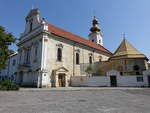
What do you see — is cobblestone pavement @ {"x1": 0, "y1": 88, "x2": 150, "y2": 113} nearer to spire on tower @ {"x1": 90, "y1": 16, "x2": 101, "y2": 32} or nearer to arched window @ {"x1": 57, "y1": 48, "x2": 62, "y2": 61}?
arched window @ {"x1": 57, "y1": 48, "x2": 62, "y2": 61}

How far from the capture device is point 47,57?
2302 cm

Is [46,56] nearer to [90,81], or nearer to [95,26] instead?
[90,81]

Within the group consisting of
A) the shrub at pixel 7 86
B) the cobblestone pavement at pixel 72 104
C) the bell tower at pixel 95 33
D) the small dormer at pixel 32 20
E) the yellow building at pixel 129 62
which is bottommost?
the cobblestone pavement at pixel 72 104

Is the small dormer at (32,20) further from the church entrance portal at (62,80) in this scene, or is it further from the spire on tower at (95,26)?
the spire on tower at (95,26)

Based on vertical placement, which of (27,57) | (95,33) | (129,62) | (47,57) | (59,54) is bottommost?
(129,62)

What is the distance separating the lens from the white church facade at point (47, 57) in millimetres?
22484

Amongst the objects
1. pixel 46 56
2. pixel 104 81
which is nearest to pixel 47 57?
pixel 46 56

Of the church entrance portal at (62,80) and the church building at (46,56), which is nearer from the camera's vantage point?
the church building at (46,56)

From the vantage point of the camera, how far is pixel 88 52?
32.6 m

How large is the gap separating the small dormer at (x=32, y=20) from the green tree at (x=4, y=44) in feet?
26.2

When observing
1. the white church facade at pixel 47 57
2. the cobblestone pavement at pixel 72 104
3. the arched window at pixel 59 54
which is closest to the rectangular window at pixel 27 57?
the white church facade at pixel 47 57

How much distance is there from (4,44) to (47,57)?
693 centimetres

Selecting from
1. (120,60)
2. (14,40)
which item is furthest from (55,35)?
(120,60)

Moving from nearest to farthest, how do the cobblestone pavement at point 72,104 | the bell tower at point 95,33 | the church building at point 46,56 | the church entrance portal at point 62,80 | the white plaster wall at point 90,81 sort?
the cobblestone pavement at point 72,104, the church building at point 46,56, the church entrance portal at point 62,80, the white plaster wall at point 90,81, the bell tower at point 95,33
